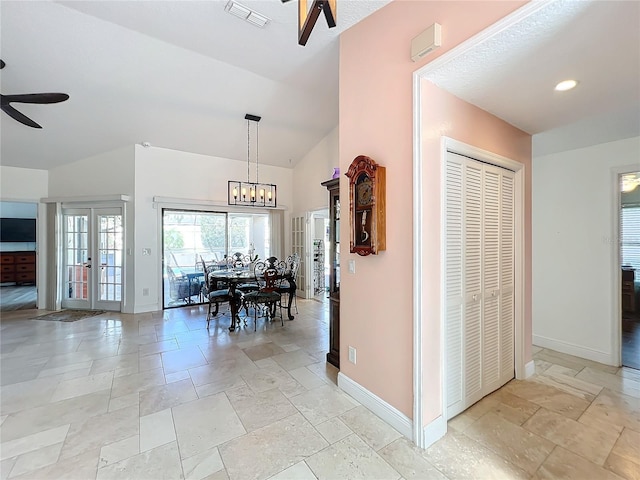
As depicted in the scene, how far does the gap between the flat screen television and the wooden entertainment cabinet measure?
45 cm

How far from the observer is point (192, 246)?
5.98 meters

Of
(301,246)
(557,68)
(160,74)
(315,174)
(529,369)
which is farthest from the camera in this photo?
(301,246)

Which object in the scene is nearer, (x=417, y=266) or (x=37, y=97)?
(x=417, y=266)

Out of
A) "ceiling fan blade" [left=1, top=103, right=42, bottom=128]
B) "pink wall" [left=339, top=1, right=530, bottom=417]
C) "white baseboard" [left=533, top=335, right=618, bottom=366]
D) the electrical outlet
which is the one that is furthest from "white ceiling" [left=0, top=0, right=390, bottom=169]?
"white baseboard" [left=533, top=335, right=618, bottom=366]

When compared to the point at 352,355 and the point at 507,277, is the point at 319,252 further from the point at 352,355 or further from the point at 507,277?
the point at 507,277

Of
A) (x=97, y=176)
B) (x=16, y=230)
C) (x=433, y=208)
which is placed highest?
(x=97, y=176)

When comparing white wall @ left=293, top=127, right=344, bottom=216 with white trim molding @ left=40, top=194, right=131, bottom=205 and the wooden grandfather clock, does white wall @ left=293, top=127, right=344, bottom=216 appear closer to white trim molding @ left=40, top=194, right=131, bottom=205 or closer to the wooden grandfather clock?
the wooden grandfather clock

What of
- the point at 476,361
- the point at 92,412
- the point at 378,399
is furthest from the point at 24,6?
the point at 476,361

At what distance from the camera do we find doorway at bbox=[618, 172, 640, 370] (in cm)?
315

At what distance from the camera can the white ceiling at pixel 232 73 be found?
5.27 feet

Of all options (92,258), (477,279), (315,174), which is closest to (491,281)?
(477,279)

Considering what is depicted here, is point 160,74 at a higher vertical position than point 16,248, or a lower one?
higher

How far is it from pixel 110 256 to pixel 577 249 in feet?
24.9

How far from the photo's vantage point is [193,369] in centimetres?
300
